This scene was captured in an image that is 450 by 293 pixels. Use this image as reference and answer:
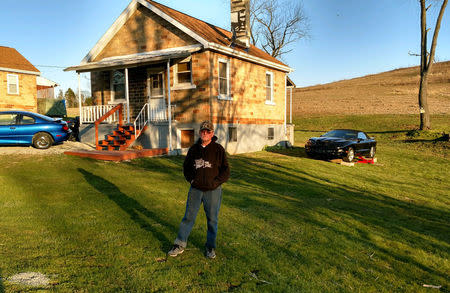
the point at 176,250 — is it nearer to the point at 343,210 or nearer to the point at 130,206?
the point at 130,206

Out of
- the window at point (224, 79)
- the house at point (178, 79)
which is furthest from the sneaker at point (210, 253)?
the window at point (224, 79)

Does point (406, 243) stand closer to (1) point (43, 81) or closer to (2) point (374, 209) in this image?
(2) point (374, 209)

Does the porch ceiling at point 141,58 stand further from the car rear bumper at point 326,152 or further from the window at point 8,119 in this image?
A: the car rear bumper at point 326,152

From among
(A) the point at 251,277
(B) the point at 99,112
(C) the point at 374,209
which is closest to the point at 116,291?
(A) the point at 251,277

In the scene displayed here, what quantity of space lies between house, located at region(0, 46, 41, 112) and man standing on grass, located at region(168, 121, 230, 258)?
85.0ft

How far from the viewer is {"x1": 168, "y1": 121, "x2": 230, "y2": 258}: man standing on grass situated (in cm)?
441

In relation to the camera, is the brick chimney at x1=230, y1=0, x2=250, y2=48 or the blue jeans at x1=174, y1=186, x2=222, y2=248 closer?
the blue jeans at x1=174, y1=186, x2=222, y2=248

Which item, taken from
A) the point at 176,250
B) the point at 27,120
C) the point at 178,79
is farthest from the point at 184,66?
the point at 176,250

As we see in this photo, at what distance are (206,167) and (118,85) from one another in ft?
48.1

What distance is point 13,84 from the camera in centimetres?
2612

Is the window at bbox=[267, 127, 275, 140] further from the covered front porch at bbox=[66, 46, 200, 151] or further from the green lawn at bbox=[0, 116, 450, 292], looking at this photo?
the green lawn at bbox=[0, 116, 450, 292]

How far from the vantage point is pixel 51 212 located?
6.26 metres

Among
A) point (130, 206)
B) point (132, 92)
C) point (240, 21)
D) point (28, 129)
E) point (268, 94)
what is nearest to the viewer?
point (130, 206)

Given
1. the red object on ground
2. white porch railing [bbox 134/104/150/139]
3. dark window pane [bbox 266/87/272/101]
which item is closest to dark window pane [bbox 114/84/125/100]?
white porch railing [bbox 134/104/150/139]
